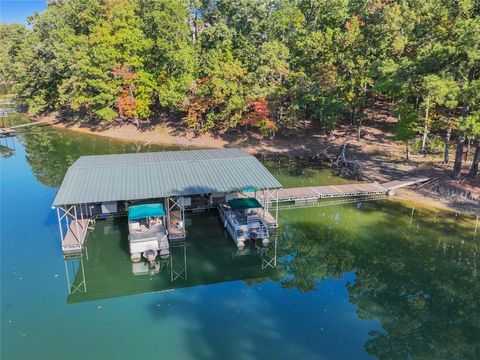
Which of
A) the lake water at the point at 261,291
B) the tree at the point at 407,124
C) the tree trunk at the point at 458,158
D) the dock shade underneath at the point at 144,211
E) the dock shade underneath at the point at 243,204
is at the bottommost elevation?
the lake water at the point at 261,291

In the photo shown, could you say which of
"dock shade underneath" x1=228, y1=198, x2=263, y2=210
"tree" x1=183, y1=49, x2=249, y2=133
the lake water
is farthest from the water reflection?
"tree" x1=183, y1=49, x2=249, y2=133

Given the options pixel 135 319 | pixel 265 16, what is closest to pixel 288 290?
pixel 135 319

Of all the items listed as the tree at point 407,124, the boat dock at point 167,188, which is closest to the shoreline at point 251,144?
the tree at point 407,124

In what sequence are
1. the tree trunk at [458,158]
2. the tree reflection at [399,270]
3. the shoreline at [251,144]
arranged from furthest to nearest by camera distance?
the tree trunk at [458,158] → the shoreline at [251,144] → the tree reflection at [399,270]

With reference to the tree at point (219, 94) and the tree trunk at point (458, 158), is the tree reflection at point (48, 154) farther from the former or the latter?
the tree trunk at point (458, 158)

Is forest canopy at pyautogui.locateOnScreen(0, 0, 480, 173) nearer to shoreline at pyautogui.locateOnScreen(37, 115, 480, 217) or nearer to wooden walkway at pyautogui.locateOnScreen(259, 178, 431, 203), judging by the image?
shoreline at pyautogui.locateOnScreen(37, 115, 480, 217)

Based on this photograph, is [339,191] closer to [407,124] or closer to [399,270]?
[407,124]

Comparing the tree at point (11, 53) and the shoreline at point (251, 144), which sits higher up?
the tree at point (11, 53)
